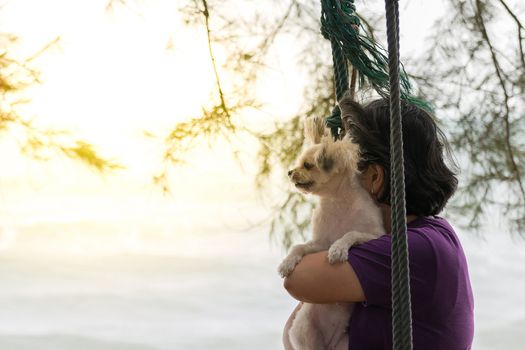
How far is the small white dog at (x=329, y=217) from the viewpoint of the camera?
126cm

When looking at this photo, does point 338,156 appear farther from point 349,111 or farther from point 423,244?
point 423,244

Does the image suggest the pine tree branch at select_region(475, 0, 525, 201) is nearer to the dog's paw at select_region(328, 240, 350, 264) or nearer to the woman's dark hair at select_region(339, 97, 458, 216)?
the woman's dark hair at select_region(339, 97, 458, 216)

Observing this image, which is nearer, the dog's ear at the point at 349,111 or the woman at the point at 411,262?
the woman at the point at 411,262

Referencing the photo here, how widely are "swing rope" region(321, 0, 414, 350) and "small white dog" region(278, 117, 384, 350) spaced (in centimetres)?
13

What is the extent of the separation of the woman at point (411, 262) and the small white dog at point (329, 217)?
3 centimetres

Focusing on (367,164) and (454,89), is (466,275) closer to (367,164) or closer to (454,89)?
(367,164)

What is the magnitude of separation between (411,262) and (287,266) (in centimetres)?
20

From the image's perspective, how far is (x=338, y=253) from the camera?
117 cm

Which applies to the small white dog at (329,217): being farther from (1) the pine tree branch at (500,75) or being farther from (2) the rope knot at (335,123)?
(1) the pine tree branch at (500,75)

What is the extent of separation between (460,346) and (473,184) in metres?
1.58

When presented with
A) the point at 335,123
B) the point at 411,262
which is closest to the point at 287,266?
the point at 411,262

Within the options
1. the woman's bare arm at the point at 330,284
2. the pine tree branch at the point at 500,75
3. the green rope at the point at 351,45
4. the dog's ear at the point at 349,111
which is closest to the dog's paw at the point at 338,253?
the woman's bare arm at the point at 330,284

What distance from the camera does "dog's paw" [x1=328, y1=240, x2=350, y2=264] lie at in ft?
3.84

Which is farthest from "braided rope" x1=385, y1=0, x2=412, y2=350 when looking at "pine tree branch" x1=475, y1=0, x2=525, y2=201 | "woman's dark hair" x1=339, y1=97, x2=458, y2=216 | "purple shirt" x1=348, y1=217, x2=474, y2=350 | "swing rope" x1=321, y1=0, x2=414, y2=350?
"pine tree branch" x1=475, y1=0, x2=525, y2=201
